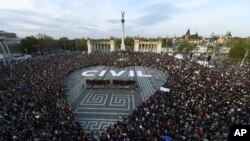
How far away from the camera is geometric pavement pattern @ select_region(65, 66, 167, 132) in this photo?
18578mm

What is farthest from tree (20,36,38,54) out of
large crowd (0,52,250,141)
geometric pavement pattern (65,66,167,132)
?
large crowd (0,52,250,141)

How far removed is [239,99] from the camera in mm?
19375

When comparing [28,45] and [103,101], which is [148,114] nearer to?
[103,101]

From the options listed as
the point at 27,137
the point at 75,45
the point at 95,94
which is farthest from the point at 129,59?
the point at 75,45

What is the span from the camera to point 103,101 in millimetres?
23359

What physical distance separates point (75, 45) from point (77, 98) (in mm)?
73621

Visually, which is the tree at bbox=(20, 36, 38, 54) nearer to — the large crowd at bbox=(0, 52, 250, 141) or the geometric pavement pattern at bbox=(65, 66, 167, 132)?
the geometric pavement pattern at bbox=(65, 66, 167, 132)

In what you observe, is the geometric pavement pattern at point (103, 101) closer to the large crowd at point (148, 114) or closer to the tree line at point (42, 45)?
the large crowd at point (148, 114)

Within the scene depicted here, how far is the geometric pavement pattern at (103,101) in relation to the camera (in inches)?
731

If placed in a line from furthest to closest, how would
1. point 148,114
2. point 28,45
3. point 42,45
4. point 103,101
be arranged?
point 42,45
point 28,45
point 103,101
point 148,114

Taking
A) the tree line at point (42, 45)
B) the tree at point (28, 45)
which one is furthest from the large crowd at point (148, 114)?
the tree line at point (42, 45)

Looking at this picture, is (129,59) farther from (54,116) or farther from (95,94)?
(54,116)

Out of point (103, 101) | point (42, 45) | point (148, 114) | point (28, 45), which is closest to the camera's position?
point (148, 114)

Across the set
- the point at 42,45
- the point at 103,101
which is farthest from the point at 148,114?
the point at 42,45
